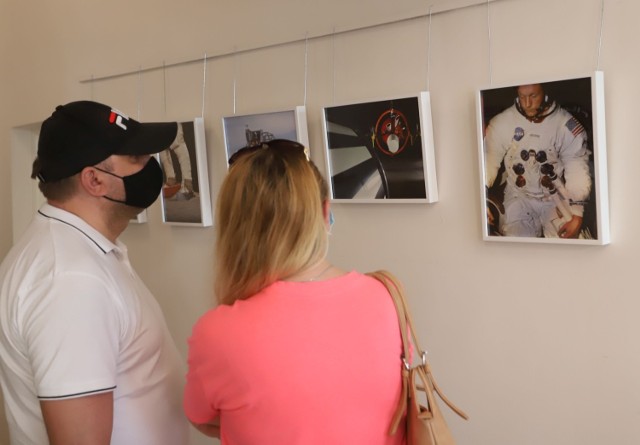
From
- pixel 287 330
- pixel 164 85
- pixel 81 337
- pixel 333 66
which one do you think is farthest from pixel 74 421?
pixel 164 85

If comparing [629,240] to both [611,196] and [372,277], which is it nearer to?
[611,196]

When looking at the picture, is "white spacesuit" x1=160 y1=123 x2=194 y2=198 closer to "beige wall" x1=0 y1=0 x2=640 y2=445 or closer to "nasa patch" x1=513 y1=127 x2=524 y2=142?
"beige wall" x1=0 y1=0 x2=640 y2=445

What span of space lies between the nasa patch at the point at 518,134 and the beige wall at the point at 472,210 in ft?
0.52

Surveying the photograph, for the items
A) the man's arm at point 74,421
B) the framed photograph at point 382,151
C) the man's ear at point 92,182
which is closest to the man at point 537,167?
the framed photograph at point 382,151

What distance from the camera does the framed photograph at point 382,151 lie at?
2117 mm

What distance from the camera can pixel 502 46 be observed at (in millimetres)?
1953

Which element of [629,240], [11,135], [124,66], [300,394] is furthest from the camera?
[11,135]

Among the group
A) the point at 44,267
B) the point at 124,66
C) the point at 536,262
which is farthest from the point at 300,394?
the point at 124,66

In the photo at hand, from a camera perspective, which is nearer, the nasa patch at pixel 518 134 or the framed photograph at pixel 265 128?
the nasa patch at pixel 518 134

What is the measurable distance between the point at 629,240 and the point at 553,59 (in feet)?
1.73

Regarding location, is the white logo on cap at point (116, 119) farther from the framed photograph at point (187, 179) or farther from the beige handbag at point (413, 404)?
the framed photograph at point (187, 179)

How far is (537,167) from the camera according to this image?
1877 mm

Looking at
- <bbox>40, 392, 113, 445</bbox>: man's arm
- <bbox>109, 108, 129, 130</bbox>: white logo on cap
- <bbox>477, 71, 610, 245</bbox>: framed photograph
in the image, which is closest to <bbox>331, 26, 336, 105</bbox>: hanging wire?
<bbox>477, 71, 610, 245</bbox>: framed photograph

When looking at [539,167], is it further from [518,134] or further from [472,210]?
[472,210]
